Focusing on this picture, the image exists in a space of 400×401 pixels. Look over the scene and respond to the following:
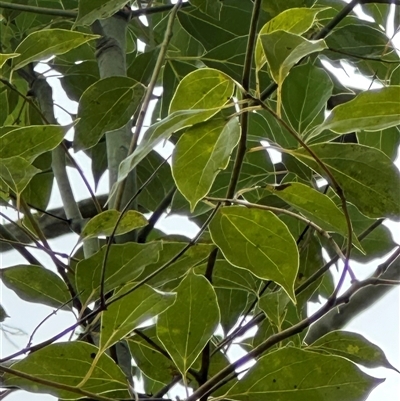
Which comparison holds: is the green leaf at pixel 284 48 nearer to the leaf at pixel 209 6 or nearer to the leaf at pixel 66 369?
the leaf at pixel 66 369

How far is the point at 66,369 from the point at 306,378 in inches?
4.9

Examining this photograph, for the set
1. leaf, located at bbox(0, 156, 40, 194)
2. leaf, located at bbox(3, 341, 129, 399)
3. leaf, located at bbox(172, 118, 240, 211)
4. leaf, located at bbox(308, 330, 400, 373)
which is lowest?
leaf, located at bbox(308, 330, 400, 373)

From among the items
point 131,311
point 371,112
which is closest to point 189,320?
point 131,311

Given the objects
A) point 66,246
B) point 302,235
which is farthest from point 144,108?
point 66,246

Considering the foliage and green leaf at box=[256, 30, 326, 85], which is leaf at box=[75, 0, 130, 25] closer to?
the foliage

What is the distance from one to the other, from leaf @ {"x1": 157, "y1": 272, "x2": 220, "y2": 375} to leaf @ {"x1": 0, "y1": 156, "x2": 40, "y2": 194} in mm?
114

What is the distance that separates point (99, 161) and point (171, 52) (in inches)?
4.9

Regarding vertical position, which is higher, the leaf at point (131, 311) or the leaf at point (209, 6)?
the leaf at point (209, 6)

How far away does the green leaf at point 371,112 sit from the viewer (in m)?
0.31

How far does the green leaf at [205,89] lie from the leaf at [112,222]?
94mm

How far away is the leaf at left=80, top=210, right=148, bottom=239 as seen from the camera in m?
0.41

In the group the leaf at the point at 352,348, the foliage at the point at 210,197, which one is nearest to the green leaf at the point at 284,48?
the foliage at the point at 210,197

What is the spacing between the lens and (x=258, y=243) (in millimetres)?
367

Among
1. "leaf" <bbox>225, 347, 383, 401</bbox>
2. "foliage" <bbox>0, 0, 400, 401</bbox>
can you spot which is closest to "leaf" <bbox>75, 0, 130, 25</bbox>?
A: "foliage" <bbox>0, 0, 400, 401</bbox>
